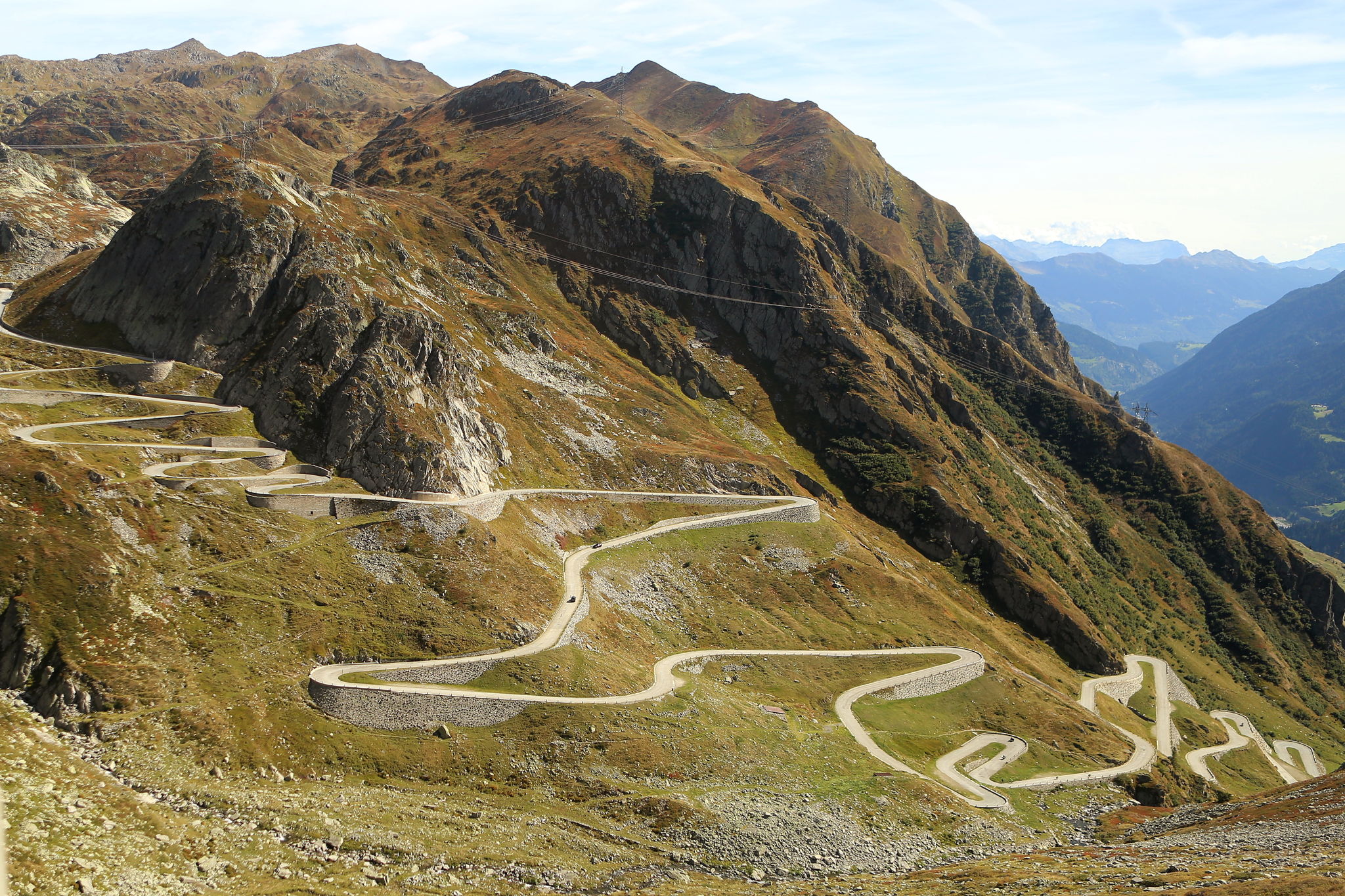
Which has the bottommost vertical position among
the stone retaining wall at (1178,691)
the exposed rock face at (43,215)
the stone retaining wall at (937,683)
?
the stone retaining wall at (1178,691)

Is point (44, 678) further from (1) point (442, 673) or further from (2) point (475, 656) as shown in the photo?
(2) point (475, 656)

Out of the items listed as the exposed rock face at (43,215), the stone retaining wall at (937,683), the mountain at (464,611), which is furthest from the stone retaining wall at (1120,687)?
the exposed rock face at (43,215)

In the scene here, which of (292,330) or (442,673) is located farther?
(292,330)

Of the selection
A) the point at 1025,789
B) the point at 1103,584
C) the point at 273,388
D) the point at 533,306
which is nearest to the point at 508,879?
the point at 1025,789

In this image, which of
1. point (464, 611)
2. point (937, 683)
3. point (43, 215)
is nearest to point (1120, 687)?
point (937, 683)

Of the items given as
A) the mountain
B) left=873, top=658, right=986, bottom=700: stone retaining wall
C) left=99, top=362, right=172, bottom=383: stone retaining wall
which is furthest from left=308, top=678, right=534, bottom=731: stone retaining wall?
left=99, top=362, right=172, bottom=383: stone retaining wall

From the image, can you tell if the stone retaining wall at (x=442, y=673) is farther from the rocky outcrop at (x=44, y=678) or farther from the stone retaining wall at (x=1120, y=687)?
the stone retaining wall at (x=1120, y=687)
